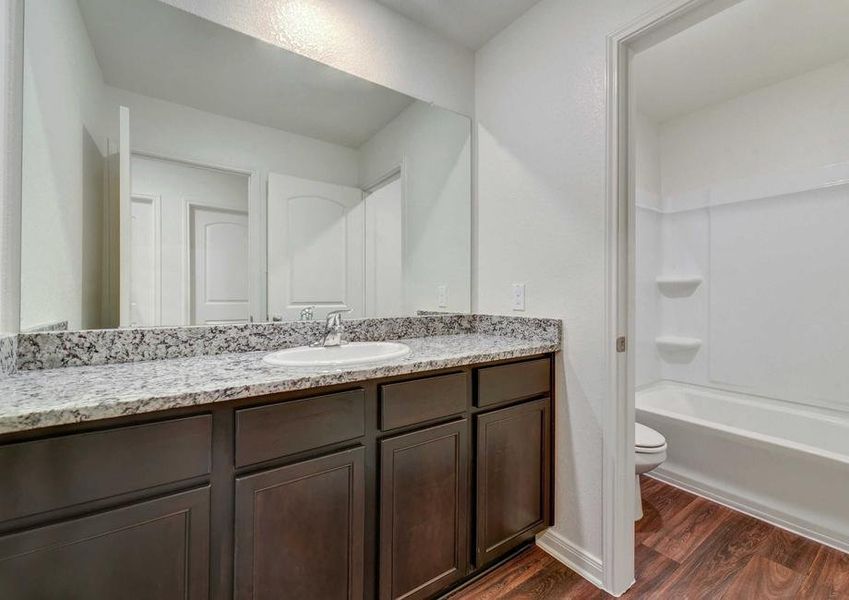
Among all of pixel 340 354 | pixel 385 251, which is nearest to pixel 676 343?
pixel 385 251

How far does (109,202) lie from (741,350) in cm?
343

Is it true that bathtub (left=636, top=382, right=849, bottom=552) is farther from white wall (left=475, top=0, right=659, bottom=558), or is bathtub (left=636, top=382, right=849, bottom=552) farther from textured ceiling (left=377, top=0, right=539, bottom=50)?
textured ceiling (left=377, top=0, right=539, bottom=50)

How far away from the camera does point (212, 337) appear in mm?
1331

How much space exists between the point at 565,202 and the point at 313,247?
110 cm

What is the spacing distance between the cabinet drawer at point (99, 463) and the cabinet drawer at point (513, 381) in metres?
0.88

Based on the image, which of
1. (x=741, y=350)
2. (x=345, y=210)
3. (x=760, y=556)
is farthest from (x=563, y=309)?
(x=741, y=350)

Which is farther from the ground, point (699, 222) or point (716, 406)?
point (699, 222)

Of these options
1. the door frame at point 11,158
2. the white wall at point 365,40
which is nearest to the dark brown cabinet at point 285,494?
the door frame at point 11,158

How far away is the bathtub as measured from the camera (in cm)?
169

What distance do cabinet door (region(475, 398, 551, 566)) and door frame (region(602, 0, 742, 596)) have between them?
9.6 inches

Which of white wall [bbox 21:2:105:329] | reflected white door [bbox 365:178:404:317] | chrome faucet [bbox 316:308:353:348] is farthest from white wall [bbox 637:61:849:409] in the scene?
white wall [bbox 21:2:105:329]

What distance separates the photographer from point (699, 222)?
8.84 feet

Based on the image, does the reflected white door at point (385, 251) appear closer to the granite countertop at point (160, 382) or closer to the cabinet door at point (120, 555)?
the granite countertop at point (160, 382)

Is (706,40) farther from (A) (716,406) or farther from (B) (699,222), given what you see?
(A) (716,406)
